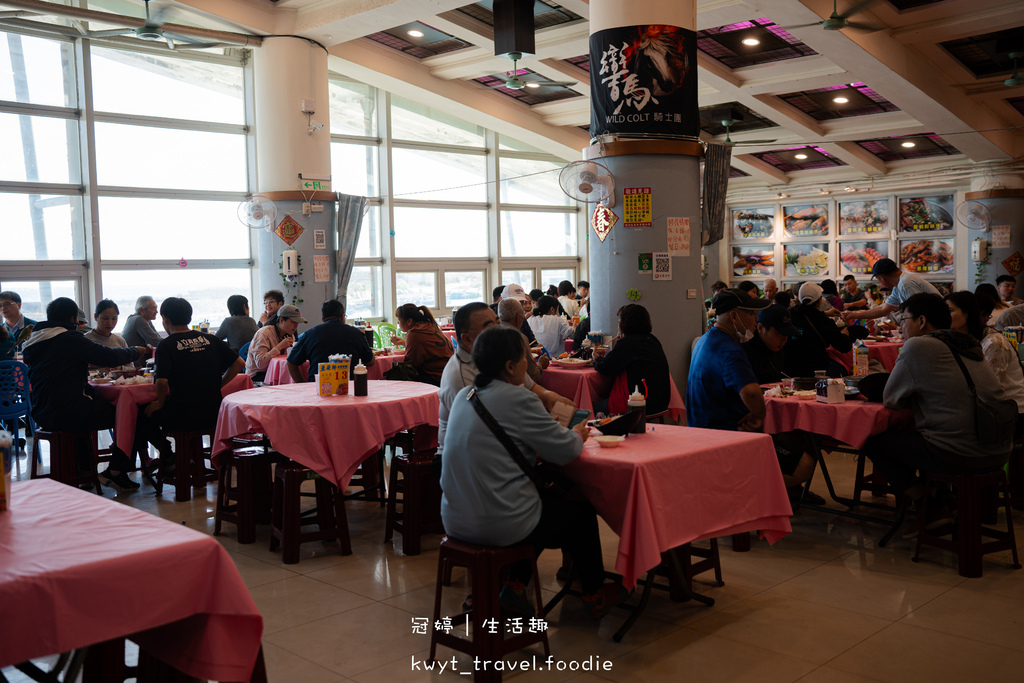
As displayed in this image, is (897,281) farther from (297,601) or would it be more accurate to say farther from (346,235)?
(346,235)

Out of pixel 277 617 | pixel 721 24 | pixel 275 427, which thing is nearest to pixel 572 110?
pixel 721 24

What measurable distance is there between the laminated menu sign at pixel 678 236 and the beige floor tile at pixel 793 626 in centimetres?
325

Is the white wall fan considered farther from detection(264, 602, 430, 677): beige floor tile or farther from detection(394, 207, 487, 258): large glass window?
detection(264, 602, 430, 677): beige floor tile

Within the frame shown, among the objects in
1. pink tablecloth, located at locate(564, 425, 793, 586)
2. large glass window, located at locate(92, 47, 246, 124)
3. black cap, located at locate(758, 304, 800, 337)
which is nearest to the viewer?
pink tablecloth, located at locate(564, 425, 793, 586)

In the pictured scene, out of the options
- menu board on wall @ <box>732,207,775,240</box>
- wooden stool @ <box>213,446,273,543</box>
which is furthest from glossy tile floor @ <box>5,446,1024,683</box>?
menu board on wall @ <box>732,207,775,240</box>

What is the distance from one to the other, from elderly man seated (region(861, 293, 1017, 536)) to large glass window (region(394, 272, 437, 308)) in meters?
10.4

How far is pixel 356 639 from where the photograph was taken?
11.3 feet

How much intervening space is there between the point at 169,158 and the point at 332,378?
8.01 meters

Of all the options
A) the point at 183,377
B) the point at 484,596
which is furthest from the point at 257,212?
the point at 484,596

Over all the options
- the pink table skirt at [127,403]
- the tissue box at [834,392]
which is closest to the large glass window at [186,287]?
the pink table skirt at [127,403]

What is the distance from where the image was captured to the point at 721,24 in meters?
9.65

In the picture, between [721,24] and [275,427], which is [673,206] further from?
[721,24]

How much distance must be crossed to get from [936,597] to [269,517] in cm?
392

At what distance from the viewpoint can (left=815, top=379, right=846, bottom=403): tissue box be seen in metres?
4.60
